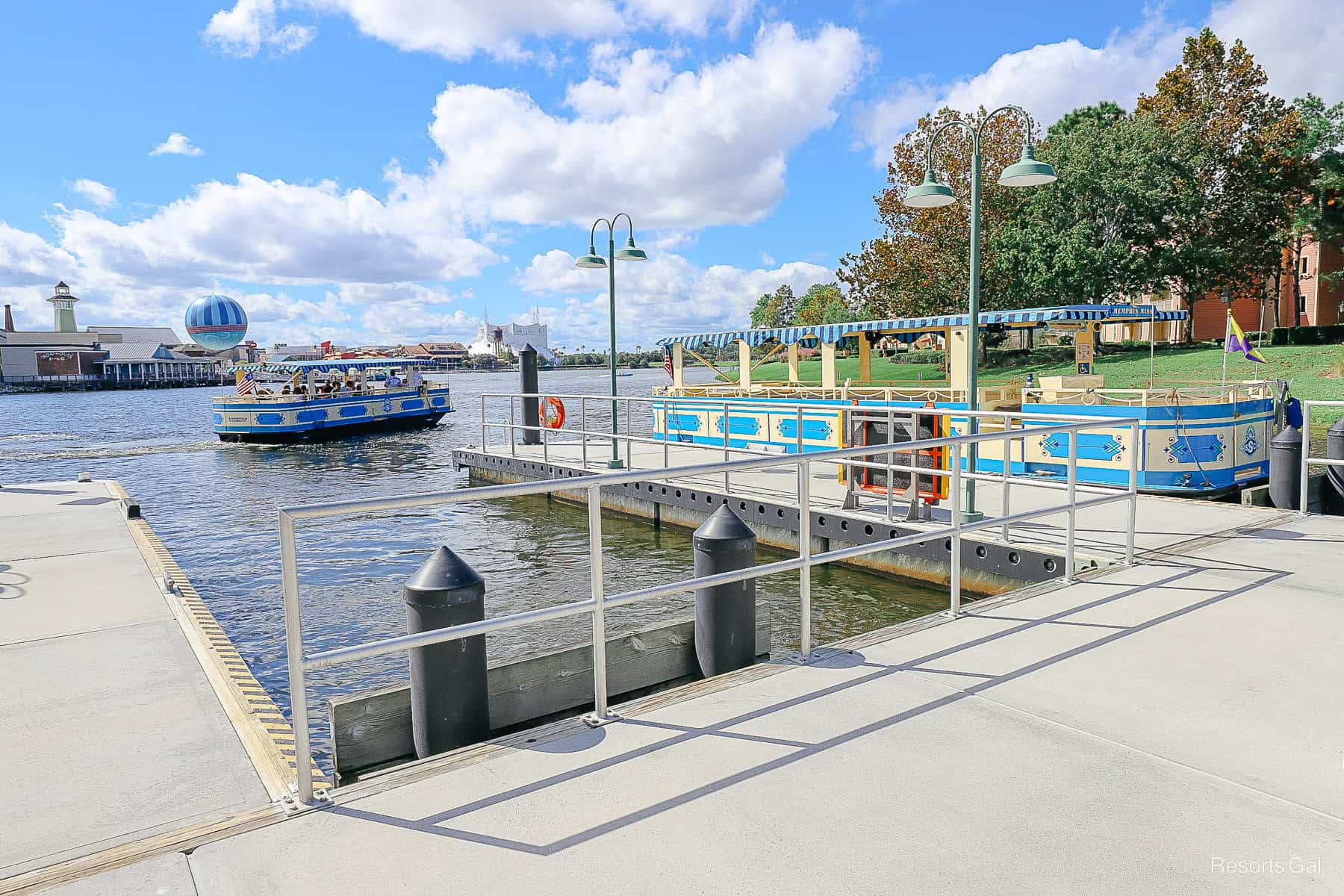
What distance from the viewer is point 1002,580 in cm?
909

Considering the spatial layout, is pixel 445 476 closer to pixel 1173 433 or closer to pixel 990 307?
pixel 1173 433

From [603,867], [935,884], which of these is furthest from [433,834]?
[935,884]

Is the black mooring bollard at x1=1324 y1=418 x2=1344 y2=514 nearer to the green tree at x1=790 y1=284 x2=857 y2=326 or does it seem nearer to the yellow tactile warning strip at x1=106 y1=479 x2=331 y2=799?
the yellow tactile warning strip at x1=106 y1=479 x2=331 y2=799

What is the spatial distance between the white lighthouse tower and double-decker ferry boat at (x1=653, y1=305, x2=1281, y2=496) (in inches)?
7697

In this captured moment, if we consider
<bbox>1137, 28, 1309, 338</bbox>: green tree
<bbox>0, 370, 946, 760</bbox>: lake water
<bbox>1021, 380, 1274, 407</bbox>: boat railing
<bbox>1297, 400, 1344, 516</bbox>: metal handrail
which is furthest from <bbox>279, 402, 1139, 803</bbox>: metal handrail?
<bbox>1137, 28, 1309, 338</bbox>: green tree

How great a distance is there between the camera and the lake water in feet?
28.9

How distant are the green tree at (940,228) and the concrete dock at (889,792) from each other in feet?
120

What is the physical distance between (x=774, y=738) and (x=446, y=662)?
5.32 feet

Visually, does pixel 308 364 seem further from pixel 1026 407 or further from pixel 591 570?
pixel 591 570


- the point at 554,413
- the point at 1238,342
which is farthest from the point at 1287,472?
the point at 554,413

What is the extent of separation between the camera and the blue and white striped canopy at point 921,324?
48.4 ft

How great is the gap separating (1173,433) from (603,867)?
39.5 feet

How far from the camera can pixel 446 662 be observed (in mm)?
4254

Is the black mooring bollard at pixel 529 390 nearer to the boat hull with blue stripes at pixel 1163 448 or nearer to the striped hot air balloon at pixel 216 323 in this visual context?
the boat hull with blue stripes at pixel 1163 448
